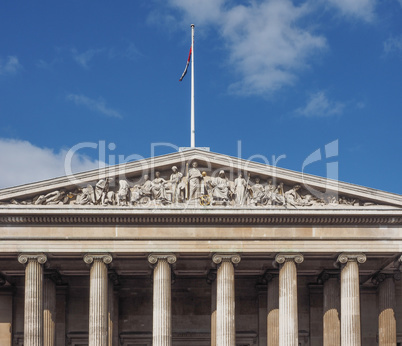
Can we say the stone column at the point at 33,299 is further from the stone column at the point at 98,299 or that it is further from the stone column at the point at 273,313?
the stone column at the point at 273,313

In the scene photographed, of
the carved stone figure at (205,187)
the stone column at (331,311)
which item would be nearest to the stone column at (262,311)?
the stone column at (331,311)

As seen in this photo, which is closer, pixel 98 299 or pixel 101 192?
pixel 98 299

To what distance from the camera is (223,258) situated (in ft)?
189

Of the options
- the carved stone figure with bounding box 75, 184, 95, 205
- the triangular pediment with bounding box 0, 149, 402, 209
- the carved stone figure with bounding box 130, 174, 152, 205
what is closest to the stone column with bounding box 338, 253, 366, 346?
the triangular pediment with bounding box 0, 149, 402, 209

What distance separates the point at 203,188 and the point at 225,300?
603cm

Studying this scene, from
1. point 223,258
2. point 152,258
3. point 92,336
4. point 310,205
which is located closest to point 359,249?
point 310,205

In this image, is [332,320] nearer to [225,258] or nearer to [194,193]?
[225,258]

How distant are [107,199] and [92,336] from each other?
7.19 metres

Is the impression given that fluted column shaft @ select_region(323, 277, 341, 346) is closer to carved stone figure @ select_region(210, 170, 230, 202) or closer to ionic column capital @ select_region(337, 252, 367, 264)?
ionic column capital @ select_region(337, 252, 367, 264)

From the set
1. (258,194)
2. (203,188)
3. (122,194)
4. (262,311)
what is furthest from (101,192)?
(262,311)

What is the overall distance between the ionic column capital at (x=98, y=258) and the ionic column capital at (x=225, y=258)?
18.2 ft

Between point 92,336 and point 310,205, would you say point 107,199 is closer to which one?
point 92,336

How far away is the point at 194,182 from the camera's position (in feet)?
190

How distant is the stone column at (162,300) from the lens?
56.7 m
